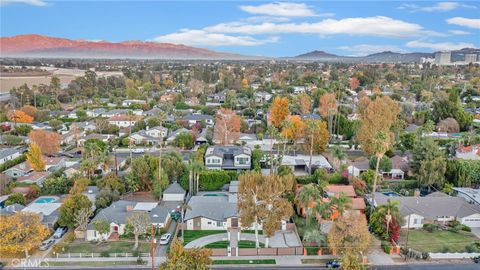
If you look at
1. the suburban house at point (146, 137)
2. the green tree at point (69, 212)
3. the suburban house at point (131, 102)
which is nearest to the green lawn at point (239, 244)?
the green tree at point (69, 212)

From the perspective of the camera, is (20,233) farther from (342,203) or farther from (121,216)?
(342,203)

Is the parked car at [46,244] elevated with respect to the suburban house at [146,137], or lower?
lower

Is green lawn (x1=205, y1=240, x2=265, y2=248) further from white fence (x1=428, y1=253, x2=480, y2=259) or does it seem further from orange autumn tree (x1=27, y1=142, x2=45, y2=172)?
orange autumn tree (x1=27, y1=142, x2=45, y2=172)

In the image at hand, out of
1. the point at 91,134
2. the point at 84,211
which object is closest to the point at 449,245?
the point at 84,211

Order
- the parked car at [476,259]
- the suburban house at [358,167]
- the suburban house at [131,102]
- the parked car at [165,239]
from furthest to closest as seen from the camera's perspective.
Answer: the suburban house at [131,102]
the suburban house at [358,167]
the parked car at [165,239]
the parked car at [476,259]

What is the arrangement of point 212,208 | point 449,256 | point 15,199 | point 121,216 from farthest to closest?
point 15,199
point 212,208
point 121,216
point 449,256

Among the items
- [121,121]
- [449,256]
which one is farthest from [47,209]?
[121,121]

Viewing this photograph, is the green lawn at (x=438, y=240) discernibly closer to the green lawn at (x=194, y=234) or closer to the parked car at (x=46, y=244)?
the green lawn at (x=194, y=234)
